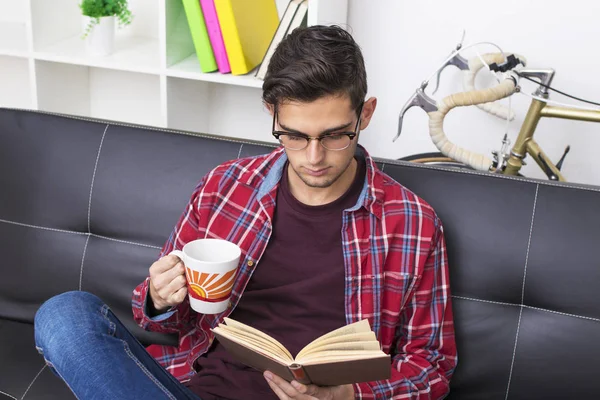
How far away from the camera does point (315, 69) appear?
1438mm

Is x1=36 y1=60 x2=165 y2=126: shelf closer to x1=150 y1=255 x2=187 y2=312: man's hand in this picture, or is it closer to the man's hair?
the man's hair

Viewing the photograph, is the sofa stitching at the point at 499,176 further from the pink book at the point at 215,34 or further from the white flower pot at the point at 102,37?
the white flower pot at the point at 102,37

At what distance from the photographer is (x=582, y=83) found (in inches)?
97.0

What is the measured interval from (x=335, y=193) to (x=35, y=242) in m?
0.77

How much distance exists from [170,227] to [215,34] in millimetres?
987

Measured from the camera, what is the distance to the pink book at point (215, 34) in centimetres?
248

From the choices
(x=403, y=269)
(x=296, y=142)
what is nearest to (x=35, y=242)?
(x=296, y=142)

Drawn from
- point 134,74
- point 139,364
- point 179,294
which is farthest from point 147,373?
point 134,74

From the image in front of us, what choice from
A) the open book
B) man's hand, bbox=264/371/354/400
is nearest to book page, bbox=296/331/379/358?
the open book

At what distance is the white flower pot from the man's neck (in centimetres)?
142

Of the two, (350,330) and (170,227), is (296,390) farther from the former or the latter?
(170,227)

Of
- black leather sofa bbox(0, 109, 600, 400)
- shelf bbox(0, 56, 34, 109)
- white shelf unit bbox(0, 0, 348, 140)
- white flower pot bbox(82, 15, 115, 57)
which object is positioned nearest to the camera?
black leather sofa bbox(0, 109, 600, 400)

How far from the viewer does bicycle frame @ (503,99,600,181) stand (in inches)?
83.5

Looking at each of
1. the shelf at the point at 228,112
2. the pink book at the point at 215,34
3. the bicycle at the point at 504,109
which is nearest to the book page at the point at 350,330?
the bicycle at the point at 504,109
